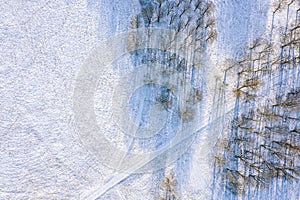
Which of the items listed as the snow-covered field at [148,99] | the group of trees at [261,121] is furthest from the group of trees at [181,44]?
the group of trees at [261,121]

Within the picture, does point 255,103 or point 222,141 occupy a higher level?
point 255,103

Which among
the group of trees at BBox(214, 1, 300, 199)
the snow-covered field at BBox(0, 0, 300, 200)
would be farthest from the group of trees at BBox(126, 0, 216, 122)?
the group of trees at BBox(214, 1, 300, 199)

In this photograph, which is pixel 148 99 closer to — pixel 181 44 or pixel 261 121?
pixel 181 44

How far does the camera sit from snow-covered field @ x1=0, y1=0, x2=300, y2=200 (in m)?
12.1

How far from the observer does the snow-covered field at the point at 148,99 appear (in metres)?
12.1

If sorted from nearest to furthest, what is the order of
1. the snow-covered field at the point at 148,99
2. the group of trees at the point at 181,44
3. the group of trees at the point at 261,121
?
the snow-covered field at the point at 148,99 → the group of trees at the point at 181,44 → the group of trees at the point at 261,121

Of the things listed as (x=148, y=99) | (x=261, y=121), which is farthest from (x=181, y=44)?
(x=261, y=121)

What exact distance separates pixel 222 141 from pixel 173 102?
2.53 metres

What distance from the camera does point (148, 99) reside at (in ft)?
40.8

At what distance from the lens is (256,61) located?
41.6ft

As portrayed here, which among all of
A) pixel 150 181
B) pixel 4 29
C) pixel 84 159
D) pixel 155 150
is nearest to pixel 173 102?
pixel 155 150

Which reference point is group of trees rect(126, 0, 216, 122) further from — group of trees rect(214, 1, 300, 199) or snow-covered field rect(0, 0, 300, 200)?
group of trees rect(214, 1, 300, 199)

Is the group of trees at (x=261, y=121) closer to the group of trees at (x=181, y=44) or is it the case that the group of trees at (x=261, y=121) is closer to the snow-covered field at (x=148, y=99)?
the snow-covered field at (x=148, y=99)

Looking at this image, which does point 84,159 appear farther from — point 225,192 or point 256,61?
point 256,61
